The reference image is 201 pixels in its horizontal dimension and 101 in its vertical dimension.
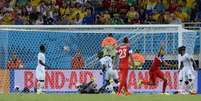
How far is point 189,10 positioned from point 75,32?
7162mm

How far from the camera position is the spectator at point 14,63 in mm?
26828

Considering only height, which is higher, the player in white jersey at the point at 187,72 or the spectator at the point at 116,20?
the spectator at the point at 116,20

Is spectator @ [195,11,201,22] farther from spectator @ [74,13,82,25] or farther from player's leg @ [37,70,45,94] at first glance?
player's leg @ [37,70,45,94]

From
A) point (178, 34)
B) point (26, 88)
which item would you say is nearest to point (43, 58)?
point (26, 88)

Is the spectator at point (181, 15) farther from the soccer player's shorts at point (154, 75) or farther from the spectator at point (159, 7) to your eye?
the soccer player's shorts at point (154, 75)

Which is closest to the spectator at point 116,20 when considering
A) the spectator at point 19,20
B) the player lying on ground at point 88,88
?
the spectator at point 19,20

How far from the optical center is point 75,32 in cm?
2723

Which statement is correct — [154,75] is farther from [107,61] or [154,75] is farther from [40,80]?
[40,80]

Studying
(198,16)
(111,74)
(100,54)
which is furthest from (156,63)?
(198,16)

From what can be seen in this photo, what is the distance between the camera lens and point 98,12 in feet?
106

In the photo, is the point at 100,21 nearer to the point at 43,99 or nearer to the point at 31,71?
the point at 31,71

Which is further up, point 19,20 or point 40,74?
point 19,20

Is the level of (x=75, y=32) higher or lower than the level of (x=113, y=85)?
higher

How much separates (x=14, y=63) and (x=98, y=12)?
663 centimetres
